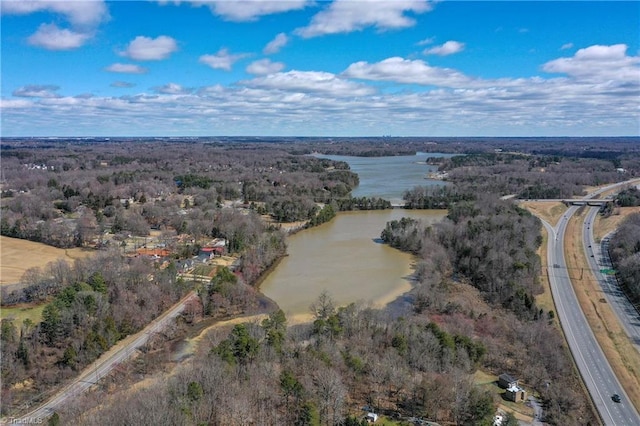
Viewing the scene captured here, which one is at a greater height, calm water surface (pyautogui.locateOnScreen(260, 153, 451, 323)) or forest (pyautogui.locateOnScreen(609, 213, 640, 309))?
forest (pyautogui.locateOnScreen(609, 213, 640, 309))

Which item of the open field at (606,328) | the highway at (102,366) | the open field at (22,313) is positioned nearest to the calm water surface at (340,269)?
the highway at (102,366)

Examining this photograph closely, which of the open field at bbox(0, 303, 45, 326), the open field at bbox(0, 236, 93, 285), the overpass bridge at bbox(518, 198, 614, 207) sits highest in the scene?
the overpass bridge at bbox(518, 198, 614, 207)

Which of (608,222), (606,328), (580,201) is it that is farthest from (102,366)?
(580,201)

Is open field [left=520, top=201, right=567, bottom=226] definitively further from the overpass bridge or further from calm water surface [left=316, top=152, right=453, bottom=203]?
calm water surface [left=316, top=152, right=453, bottom=203]

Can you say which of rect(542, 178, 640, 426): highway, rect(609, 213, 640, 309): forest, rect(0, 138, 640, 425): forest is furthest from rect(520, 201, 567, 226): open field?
rect(542, 178, 640, 426): highway

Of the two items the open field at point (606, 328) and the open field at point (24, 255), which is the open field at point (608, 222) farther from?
the open field at point (24, 255)

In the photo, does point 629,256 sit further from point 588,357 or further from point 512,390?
point 512,390

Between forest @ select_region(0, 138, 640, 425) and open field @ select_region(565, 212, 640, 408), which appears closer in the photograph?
forest @ select_region(0, 138, 640, 425)
